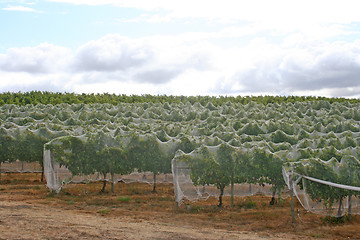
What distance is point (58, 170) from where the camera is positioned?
20859 millimetres

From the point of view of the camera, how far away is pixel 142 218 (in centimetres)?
1631

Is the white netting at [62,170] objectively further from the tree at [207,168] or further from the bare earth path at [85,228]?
the bare earth path at [85,228]

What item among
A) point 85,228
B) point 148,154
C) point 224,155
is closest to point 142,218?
point 85,228

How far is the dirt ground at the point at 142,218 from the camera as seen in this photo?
43.8 ft

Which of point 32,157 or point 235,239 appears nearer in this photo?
point 235,239

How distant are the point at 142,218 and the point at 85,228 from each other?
3220mm

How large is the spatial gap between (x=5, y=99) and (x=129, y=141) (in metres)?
34.9

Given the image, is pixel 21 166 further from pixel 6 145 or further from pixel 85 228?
pixel 85 228

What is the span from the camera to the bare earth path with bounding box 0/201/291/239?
12765mm

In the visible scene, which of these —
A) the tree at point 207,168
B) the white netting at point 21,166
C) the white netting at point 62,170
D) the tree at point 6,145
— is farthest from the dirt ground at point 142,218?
the white netting at point 21,166

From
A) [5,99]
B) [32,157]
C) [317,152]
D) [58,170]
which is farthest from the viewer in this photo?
[5,99]

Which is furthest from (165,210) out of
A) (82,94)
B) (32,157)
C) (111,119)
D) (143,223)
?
(82,94)

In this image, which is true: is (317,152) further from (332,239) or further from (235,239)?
(235,239)

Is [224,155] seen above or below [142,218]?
above
